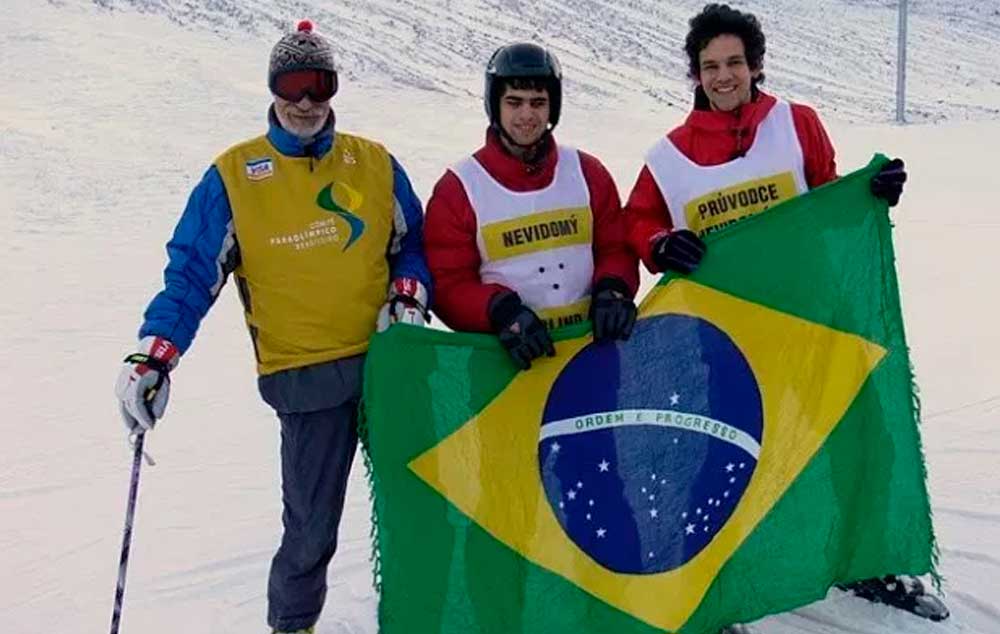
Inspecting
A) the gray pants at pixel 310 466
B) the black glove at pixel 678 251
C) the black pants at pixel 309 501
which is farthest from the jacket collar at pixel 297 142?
the black glove at pixel 678 251

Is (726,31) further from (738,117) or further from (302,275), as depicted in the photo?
(302,275)

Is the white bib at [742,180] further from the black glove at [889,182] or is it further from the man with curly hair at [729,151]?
the black glove at [889,182]

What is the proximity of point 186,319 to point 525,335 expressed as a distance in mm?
890

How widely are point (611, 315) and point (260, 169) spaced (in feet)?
3.34

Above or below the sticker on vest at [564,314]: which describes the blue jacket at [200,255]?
above

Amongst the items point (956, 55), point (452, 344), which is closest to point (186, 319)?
point (452, 344)

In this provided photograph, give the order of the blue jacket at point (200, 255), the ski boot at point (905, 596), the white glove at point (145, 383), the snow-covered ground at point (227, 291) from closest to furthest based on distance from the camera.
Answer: the white glove at point (145, 383) < the blue jacket at point (200, 255) < the ski boot at point (905, 596) < the snow-covered ground at point (227, 291)

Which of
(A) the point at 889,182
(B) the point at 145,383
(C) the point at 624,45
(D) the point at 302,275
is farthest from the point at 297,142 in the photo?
(C) the point at 624,45

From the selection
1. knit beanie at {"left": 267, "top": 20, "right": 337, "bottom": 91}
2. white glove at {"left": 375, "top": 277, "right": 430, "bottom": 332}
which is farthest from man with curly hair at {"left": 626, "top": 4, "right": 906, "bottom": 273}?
knit beanie at {"left": 267, "top": 20, "right": 337, "bottom": 91}

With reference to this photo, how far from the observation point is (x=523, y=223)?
312 cm

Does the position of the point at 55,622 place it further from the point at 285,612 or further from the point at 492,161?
the point at 492,161

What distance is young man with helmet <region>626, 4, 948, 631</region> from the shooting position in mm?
3217

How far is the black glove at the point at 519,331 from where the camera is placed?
2910 mm

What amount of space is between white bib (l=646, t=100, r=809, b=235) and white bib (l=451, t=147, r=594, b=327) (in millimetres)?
284
